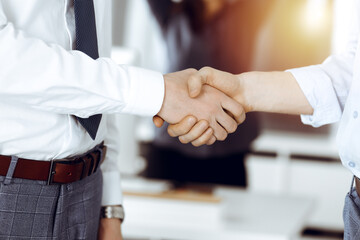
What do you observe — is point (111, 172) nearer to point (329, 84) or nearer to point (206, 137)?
point (206, 137)

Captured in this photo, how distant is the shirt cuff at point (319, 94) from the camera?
4.65 ft

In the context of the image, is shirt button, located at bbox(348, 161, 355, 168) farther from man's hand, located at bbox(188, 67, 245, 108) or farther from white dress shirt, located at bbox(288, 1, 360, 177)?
man's hand, located at bbox(188, 67, 245, 108)

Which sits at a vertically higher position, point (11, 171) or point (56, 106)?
point (56, 106)

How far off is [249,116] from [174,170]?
22.0 inches

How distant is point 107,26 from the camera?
1394 mm

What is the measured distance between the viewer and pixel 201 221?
2.01 meters

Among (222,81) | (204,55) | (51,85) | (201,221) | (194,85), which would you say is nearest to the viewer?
(51,85)

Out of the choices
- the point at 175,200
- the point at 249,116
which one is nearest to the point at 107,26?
the point at 175,200

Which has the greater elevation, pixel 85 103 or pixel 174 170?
pixel 174 170

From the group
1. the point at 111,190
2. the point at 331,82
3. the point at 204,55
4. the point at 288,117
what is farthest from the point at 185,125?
the point at 288,117

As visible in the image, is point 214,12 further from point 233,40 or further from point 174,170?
point 174,170

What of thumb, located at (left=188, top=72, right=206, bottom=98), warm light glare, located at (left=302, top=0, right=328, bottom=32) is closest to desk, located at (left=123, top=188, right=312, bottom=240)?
thumb, located at (left=188, top=72, right=206, bottom=98)

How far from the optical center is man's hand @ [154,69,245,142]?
4.46 feet

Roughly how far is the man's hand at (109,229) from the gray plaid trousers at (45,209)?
0.44ft
